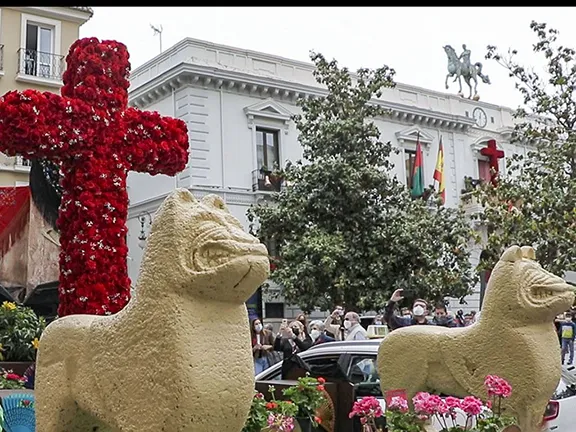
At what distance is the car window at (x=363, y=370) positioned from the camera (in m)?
6.86

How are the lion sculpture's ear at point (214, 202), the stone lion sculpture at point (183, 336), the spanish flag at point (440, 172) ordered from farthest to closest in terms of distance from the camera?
the spanish flag at point (440, 172), the lion sculpture's ear at point (214, 202), the stone lion sculpture at point (183, 336)

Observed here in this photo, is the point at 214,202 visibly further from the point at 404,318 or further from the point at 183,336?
the point at 404,318

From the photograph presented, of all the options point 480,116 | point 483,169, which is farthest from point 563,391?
point 480,116

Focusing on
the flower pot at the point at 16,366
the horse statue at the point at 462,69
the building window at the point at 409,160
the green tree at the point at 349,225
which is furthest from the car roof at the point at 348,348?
the horse statue at the point at 462,69

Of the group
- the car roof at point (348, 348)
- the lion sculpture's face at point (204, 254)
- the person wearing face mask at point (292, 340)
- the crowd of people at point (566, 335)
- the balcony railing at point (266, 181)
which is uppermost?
the balcony railing at point (266, 181)

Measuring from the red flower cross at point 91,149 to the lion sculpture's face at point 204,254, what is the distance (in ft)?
12.6

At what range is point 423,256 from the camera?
18406 millimetres

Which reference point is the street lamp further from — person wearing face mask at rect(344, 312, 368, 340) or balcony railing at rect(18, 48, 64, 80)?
person wearing face mask at rect(344, 312, 368, 340)

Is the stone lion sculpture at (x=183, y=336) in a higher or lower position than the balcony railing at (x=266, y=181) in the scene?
lower

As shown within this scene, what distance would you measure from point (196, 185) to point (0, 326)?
13307 mm

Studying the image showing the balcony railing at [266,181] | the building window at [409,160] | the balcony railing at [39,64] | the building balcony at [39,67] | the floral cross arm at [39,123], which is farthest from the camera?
the building window at [409,160]

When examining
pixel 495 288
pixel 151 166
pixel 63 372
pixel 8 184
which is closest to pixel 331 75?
pixel 8 184

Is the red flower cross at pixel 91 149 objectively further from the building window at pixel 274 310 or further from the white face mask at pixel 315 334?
the building window at pixel 274 310

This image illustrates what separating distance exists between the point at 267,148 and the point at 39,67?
792cm
